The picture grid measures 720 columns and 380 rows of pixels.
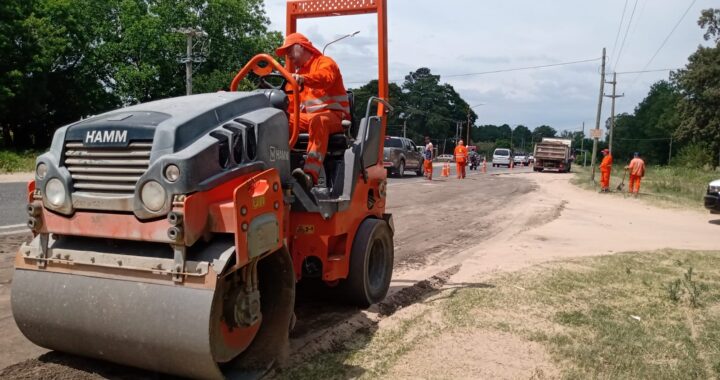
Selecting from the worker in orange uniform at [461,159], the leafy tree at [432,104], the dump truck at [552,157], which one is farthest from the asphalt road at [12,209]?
the leafy tree at [432,104]

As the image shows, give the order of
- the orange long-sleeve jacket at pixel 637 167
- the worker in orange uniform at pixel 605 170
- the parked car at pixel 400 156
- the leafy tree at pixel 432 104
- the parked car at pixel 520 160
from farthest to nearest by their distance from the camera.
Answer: the leafy tree at pixel 432 104 < the parked car at pixel 520 160 < the parked car at pixel 400 156 < the worker in orange uniform at pixel 605 170 < the orange long-sleeve jacket at pixel 637 167

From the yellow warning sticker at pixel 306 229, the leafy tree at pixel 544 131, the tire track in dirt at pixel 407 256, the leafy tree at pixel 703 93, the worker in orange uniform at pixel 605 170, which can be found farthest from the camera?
the leafy tree at pixel 544 131

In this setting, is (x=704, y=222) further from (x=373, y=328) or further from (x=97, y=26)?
(x=97, y=26)

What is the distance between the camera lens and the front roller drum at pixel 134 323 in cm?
305

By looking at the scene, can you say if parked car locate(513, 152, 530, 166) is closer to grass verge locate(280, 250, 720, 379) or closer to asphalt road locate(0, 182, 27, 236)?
asphalt road locate(0, 182, 27, 236)

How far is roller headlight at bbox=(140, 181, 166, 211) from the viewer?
124 inches

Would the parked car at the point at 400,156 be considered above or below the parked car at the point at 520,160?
above

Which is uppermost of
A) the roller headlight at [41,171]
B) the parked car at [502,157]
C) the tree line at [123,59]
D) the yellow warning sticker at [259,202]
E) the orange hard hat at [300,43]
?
the tree line at [123,59]

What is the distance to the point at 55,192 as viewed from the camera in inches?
136

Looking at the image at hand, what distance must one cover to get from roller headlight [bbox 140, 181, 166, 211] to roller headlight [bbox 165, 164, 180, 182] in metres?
0.06

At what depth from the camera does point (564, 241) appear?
1074 cm

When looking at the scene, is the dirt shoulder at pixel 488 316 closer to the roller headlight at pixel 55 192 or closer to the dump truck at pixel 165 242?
the dump truck at pixel 165 242

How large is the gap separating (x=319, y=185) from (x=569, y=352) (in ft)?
7.65

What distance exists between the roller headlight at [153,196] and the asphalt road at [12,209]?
613 centimetres
